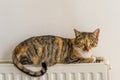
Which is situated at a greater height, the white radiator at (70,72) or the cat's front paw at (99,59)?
the cat's front paw at (99,59)

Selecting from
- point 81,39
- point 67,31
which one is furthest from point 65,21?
point 81,39

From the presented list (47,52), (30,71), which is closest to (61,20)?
(47,52)

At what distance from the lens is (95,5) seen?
1229 millimetres

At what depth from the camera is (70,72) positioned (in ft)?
3.81

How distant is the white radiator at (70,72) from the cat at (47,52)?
3 centimetres

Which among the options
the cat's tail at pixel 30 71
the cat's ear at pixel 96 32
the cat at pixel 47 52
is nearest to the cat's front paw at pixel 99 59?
the cat at pixel 47 52

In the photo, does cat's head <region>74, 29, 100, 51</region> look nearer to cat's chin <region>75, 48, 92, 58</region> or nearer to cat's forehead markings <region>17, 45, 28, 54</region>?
cat's chin <region>75, 48, 92, 58</region>

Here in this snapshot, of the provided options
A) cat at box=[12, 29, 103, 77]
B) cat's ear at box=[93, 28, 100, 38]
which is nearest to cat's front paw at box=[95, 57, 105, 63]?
cat at box=[12, 29, 103, 77]

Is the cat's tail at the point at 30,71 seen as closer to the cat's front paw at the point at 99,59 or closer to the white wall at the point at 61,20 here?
the white wall at the point at 61,20

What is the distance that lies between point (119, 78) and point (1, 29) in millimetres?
676

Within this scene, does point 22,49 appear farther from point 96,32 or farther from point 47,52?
point 96,32

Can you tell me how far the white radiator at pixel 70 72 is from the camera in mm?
1142

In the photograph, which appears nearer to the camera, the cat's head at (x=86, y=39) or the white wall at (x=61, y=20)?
the cat's head at (x=86, y=39)

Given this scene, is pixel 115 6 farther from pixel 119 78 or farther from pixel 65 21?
pixel 119 78
